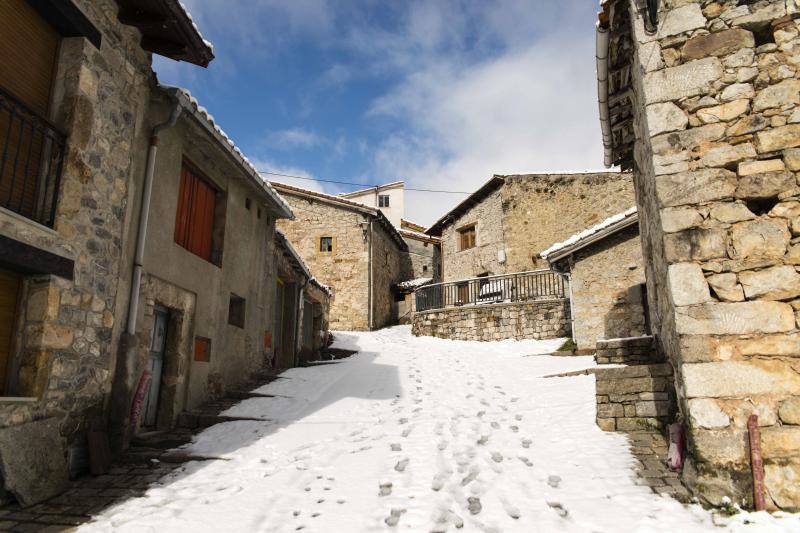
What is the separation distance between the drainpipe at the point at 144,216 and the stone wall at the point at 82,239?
22 centimetres

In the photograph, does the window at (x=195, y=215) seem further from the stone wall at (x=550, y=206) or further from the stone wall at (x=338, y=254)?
the stone wall at (x=550, y=206)

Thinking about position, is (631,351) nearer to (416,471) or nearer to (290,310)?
(416,471)

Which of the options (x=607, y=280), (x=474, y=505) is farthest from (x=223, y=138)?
(x=607, y=280)

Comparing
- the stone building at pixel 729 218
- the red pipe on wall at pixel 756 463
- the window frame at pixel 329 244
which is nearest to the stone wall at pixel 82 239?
the stone building at pixel 729 218

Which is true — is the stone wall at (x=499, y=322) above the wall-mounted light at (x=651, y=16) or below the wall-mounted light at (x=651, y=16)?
below

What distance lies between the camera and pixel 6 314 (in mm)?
4285

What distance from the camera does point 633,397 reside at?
523 cm

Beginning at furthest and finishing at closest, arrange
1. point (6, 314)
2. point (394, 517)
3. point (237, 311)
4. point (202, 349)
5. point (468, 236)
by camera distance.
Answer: point (468, 236)
point (237, 311)
point (202, 349)
point (6, 314)
point (394, 517)

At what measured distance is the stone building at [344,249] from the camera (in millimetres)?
19578

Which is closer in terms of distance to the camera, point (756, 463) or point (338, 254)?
point (756, 463)

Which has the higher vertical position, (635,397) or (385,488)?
(635,397)

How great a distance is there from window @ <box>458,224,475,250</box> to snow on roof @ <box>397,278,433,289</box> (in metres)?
2.60

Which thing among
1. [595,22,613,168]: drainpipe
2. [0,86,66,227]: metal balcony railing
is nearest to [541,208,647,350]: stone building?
[595,22,613,168]: drainpipe

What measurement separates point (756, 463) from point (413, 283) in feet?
65.2
